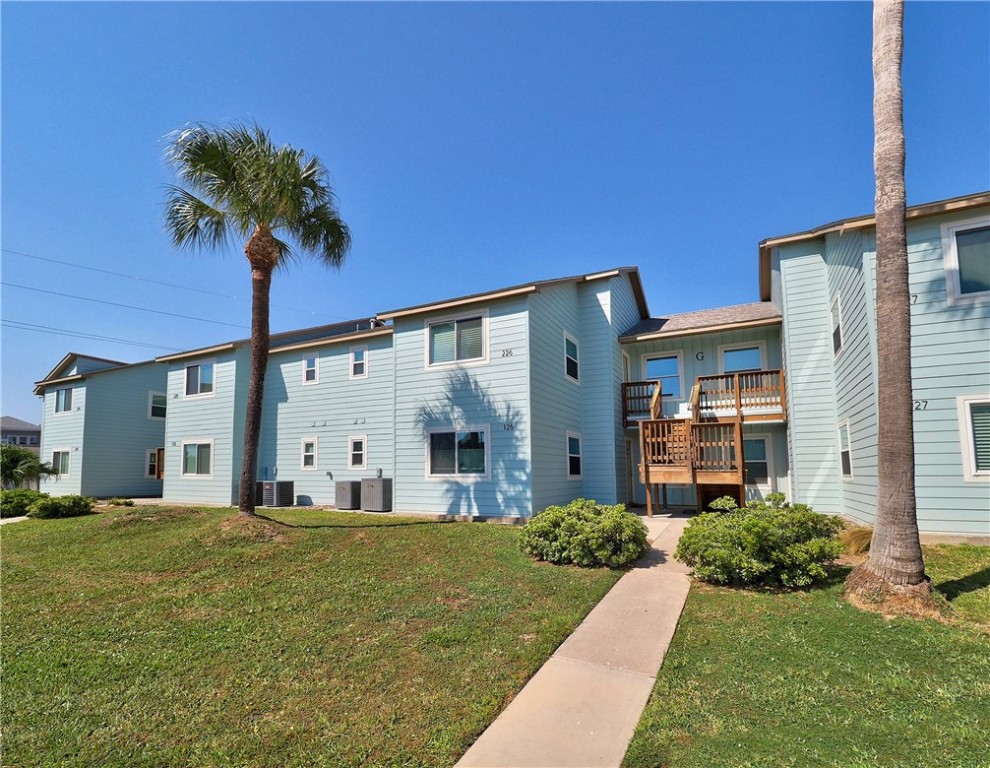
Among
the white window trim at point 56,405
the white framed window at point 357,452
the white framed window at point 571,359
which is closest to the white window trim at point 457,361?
the white framed window at point 571,359

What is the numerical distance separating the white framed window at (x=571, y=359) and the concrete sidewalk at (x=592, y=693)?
26.4ft

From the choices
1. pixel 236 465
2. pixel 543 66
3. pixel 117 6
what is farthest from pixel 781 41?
pixel 236 465

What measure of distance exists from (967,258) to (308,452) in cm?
1679

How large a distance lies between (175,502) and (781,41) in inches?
859

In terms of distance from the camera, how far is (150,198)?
10.4 meters

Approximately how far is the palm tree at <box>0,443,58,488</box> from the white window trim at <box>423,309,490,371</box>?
18.3 m

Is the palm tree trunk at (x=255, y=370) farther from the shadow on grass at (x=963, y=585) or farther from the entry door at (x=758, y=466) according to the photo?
the entry door at (x=758, y=466)

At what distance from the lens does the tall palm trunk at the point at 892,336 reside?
16.5 ft

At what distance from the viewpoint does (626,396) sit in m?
14.7

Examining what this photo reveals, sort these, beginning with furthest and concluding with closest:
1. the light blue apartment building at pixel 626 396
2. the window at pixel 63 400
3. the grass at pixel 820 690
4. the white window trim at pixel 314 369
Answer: the window at pixel 63 400
the white window trim at pixel 314 369
the light blue apartment building at pixel 626 396
the grass at pixel 820 690

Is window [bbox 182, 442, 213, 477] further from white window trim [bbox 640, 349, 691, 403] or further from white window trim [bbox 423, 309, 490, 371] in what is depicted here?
white window trim [bbox 640, 349, 691, 403]

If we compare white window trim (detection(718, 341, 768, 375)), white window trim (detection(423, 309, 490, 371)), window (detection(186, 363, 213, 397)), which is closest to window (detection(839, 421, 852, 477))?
white window trim (detection(718, 341, 768, 375))

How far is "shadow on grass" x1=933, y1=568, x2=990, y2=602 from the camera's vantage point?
5254 mm

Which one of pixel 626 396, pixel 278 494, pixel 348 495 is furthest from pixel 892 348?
pixel 278 494
